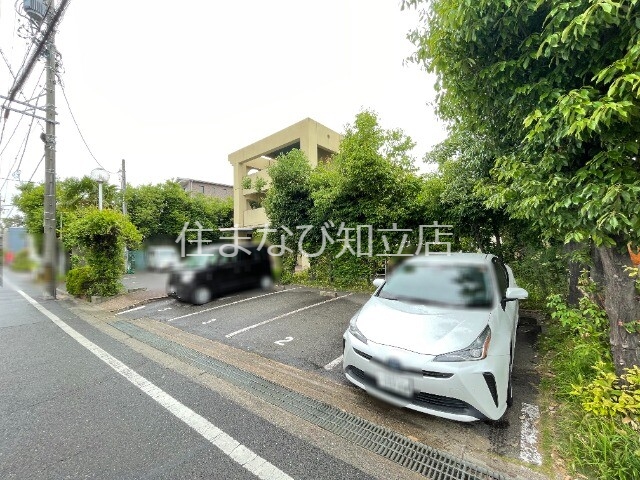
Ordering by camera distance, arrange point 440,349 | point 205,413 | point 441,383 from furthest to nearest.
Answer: point 205,413, point 440,349, point 441,383

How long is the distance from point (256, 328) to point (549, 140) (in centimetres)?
487

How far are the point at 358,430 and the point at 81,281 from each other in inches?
356

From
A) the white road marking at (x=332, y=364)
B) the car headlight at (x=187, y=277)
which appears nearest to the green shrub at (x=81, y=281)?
the car headlight at (x=187, y=277)

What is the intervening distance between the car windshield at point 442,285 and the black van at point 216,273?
206 inches

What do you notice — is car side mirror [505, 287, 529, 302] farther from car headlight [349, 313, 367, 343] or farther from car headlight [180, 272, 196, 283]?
car headlight [180, 272, 196, 283]

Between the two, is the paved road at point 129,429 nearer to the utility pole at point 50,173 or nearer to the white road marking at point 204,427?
the white road marking at point 204,427

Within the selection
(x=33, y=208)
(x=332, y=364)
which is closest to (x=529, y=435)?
(x=332, y=364)

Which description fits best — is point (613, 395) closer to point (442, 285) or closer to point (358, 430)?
point (442, 285)

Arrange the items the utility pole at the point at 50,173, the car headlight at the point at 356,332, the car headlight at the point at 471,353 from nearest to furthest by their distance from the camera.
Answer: the car headlight at the point at 471,353
the car headlight at the point at 356,332
the utility pole at the point at 50,173

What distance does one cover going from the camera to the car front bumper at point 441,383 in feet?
7.18

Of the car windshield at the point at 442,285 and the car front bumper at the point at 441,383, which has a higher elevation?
the car windshield at the point at 442,285

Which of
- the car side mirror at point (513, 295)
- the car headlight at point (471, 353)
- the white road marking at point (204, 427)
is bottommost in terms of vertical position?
the white road marking at point (204, 427)

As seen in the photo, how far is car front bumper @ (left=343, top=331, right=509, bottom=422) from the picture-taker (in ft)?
7.18

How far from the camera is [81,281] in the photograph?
7934mm
